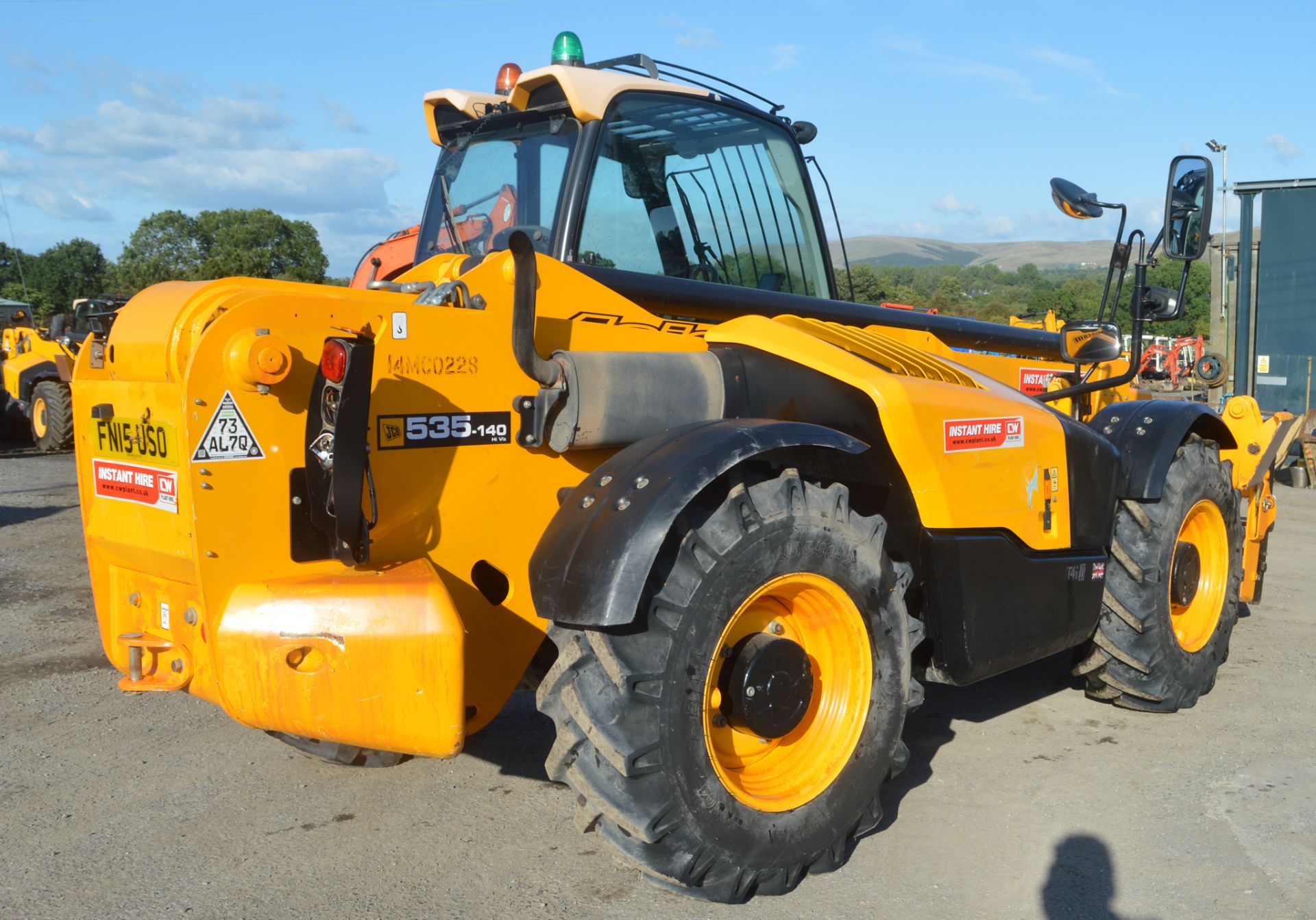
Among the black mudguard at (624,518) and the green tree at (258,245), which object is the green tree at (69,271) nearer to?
the green tree at (258,245)

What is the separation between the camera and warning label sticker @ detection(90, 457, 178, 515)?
2908 mm

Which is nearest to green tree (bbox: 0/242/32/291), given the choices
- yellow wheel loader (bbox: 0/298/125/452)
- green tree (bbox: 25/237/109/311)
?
green tree (bbox: 25/237/109/311)

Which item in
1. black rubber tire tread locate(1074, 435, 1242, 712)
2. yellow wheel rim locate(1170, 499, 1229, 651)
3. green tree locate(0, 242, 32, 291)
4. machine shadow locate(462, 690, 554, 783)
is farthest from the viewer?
green tree locate(0, 242, 32, 291)

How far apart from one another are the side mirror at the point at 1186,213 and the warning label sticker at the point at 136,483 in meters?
3.65

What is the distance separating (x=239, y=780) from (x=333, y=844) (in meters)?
0.75

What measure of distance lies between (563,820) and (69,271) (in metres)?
70.3

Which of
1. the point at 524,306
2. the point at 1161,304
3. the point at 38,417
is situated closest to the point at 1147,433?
the point at 1161,304

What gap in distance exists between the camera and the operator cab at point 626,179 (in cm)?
383

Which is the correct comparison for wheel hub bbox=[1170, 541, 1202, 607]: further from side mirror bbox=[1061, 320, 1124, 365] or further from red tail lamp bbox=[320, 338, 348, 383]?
red tail lamp bbox=[320, 338, 348, 383]

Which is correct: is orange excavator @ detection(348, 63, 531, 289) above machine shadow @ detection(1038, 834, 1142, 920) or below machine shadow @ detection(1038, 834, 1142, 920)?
above

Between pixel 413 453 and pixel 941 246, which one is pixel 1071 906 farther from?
pixel 941 246

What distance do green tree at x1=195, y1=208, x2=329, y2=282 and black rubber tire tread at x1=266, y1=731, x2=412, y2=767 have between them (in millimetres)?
47889

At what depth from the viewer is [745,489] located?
10.0ft

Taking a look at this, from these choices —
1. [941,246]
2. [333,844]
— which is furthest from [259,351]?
[941,246]
